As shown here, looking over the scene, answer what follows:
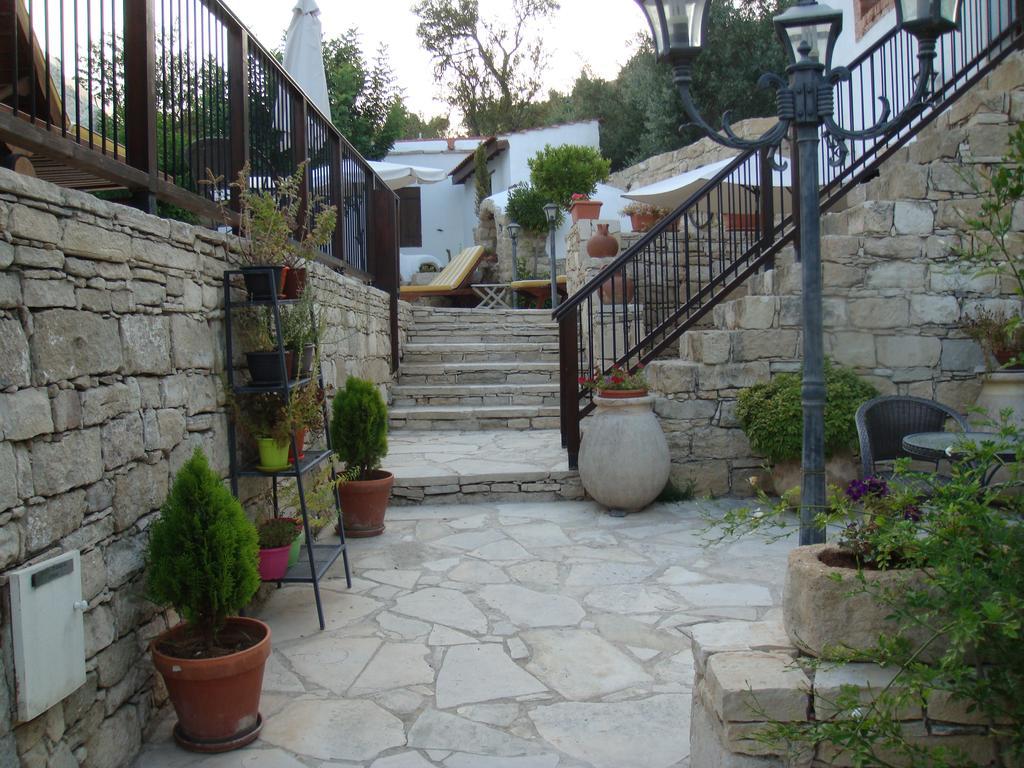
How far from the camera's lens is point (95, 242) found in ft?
8.12

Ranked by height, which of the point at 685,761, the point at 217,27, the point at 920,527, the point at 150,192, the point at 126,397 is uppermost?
the point at 217,27

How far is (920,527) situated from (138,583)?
2.36 m

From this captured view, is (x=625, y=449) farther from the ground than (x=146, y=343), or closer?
closer

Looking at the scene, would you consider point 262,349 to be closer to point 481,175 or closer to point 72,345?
point 72,345

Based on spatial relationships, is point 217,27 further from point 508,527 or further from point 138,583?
point 508,527

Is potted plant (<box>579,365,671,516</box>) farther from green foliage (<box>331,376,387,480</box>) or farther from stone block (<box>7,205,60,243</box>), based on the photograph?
stone block (<box>7,205,60,243</box>)

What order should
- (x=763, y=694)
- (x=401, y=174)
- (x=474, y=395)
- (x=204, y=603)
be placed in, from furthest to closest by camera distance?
(x=401, y=174) → (x=474, y=395) → (x=204, y=603) → (x=763, y=694)

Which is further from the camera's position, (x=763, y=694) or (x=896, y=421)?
(x=896, y=421)

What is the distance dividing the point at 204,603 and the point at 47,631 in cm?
53

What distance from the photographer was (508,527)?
5332 millimetres

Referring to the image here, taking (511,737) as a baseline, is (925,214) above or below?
above

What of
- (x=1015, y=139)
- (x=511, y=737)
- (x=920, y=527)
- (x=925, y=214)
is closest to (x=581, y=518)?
(x=511, y=737)

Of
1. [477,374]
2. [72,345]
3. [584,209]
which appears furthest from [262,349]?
[584,209]

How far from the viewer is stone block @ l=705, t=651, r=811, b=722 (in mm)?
1951
